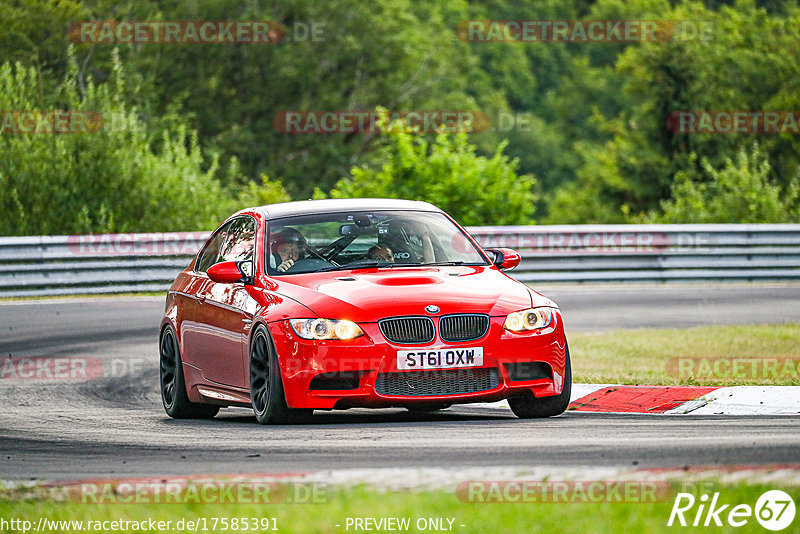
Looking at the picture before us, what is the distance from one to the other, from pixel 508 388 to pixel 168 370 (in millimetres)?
3230

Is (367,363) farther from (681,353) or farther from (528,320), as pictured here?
(681,353)

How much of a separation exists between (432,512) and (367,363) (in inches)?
137

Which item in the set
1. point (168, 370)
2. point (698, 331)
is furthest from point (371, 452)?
point (698, 331)

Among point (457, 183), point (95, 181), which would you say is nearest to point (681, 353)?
point (457, 183)

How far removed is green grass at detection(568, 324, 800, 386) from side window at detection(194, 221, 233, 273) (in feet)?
10.1

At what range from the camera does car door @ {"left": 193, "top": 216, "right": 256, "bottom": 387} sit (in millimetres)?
10164

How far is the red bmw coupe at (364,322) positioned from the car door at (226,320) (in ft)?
0.05

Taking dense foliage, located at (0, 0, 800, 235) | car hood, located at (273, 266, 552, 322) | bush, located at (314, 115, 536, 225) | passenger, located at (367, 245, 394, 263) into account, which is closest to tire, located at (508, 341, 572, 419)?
car hood, located at (273, 266, 552, 322)

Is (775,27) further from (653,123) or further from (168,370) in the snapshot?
(168,370)

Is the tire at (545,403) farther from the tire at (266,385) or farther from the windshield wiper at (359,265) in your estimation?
the tire at (266,385)

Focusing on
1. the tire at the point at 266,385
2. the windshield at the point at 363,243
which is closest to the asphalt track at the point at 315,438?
the tire at the point at 266,385

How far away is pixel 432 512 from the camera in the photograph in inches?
229

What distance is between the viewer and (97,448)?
8.67 meters

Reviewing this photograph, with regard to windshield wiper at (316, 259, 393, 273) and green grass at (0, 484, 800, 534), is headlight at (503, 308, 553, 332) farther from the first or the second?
green grass at (0, 484, 800, 534)
